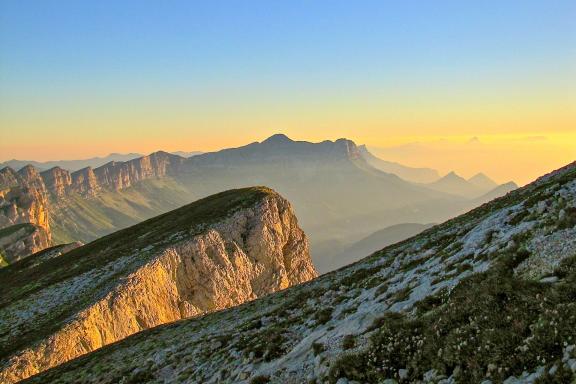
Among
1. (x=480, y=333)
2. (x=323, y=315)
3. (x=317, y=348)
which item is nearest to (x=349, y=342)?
(x=317, y=348)

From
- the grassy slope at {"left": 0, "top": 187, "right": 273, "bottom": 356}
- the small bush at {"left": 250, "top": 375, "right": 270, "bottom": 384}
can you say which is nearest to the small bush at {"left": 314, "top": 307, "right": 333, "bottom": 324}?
the small bush at {"left": 250, "top": 375, "right": 270, "bottom": 384}

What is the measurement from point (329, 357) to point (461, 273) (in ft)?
22.9

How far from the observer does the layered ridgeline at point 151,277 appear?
4187cm

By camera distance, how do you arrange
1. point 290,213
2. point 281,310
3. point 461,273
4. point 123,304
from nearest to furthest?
point 461,273
point 281,310
point 123,304
point 290,213

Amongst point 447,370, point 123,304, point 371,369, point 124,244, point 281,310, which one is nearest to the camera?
point 447,370

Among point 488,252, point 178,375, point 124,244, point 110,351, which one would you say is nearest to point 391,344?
point 488,252

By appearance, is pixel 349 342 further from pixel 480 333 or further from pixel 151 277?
pixel 151 277

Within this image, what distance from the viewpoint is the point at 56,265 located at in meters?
65.8

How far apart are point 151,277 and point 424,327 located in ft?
149

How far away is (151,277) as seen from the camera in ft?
177

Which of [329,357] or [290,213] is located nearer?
[329,357]

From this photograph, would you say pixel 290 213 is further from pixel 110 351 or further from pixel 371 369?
pixel 371 369

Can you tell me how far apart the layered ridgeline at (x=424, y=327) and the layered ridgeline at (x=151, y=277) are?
1334cm

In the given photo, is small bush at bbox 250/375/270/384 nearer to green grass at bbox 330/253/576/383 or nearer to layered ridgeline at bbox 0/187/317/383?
green grass at bbox 330/253/576/383
